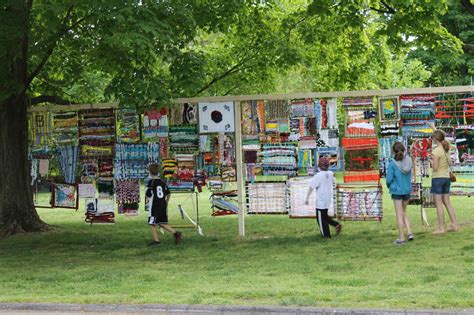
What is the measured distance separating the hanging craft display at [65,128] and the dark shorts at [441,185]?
736 centimetres

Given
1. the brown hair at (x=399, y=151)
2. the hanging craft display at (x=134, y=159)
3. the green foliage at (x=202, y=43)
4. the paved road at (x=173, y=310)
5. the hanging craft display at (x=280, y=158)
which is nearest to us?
the paved road at (x=173, y=310)

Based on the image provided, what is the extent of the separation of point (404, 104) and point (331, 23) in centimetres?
512

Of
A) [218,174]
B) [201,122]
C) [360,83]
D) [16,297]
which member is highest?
[360,83]

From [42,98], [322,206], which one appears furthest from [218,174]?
[42,98]

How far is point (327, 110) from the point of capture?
1535 cm

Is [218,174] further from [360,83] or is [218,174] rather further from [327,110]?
[360,83]

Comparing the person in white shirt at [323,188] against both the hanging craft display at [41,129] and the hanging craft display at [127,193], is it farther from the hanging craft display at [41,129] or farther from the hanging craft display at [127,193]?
the hanging craft display at [41,129]

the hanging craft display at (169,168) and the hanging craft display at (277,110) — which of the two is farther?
the hanging craft display at (169,168)

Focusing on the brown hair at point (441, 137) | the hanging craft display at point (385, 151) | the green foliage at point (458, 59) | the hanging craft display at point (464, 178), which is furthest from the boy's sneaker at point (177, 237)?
the green foliage at point (458, 59)

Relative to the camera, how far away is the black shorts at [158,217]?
15227mm

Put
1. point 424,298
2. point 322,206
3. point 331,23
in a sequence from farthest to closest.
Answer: point 331,23 → point 322,206 → point 424,298

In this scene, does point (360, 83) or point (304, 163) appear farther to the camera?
point (360, 83)

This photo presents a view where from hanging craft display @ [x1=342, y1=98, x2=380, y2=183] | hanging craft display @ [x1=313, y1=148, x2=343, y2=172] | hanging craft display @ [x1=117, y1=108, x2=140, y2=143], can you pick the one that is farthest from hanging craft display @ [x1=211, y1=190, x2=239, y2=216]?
hanging craft display @ [x1=342, y1=98, x2=380, y2=183]

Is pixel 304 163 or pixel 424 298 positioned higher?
pixel 304 163
